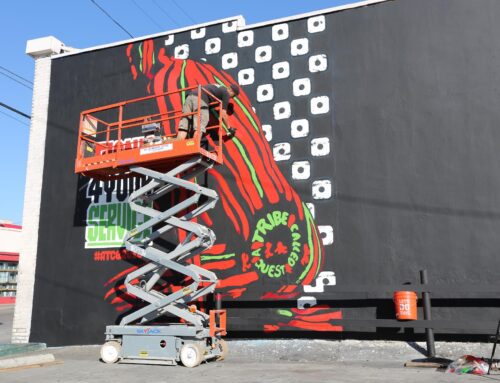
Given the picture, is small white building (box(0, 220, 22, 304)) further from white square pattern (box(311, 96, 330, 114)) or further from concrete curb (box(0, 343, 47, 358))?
white square pattern (box(311, 96, 330, 114))

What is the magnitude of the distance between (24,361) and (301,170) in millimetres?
6936

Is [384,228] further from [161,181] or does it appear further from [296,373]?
[161,181]

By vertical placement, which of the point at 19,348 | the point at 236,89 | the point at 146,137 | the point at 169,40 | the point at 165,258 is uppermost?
the point at 169,40

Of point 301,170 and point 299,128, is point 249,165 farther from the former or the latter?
point 299,128

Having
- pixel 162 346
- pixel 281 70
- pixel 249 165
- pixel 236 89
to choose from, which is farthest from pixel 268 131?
pixel 162 346

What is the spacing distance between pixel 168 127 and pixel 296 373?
7.17 meters

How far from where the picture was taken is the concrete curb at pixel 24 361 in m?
9.28

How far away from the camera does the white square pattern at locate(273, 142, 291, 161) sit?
11773 mm

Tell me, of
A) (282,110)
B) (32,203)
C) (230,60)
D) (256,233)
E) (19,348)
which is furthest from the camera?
(32,203)

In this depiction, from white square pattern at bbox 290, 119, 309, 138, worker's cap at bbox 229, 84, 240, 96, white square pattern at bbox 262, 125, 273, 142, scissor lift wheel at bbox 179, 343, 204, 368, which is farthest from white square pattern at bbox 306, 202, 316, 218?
scissor lift wheel at bbox 179, 343, 204, 368

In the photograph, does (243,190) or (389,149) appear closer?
(389,149)

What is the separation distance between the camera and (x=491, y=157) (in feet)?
33.6

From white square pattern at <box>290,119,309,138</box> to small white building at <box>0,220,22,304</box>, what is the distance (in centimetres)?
2626

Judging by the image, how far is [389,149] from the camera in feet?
35.9
